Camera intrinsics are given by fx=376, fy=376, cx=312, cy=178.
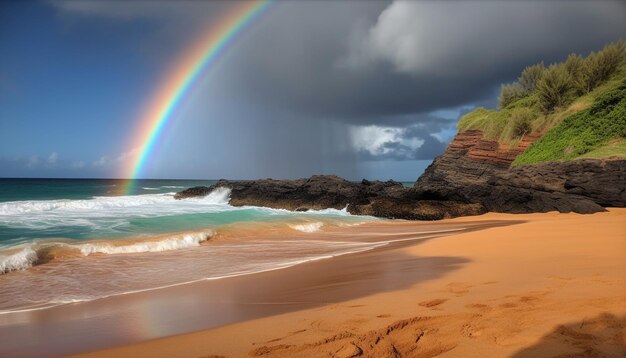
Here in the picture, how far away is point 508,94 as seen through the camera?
41594mm

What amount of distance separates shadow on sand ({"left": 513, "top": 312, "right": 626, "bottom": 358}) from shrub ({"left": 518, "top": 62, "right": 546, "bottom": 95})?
146ft

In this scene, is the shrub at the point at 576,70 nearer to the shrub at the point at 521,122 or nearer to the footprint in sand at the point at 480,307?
the shrub at the point at 521,122

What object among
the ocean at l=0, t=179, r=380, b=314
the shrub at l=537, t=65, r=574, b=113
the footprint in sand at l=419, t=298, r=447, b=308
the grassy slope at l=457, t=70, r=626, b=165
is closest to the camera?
the footprint in sand at l=419, t=298, r=447, b=308

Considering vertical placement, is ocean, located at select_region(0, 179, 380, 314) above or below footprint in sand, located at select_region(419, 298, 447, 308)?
below

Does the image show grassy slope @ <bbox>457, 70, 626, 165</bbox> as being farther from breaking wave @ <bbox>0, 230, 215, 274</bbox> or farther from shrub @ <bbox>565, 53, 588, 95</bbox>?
breaking wave @ <bbox>0, 230, 215, 274</bbox>

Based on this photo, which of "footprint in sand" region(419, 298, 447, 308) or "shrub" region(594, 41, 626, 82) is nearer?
"footprint in sand" region(419, 298, 447, 308)

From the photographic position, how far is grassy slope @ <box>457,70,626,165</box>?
24.9 metres

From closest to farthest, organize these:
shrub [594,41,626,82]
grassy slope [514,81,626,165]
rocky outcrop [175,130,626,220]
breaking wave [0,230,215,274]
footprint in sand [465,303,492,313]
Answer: footprint in sand [465,303,492,313], breaking wave [0,230,215,274], rocky outcrop [175,130,626,220], grassy slope [514,81,626,165], shrub [594,41,626,82]

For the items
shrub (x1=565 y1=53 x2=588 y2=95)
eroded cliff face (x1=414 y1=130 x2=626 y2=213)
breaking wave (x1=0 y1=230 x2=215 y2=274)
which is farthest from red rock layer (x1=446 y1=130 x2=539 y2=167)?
breaking wave (x1=0 y1=230 x2=215 y2=274)

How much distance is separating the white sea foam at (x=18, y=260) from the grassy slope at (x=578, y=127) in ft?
90.7

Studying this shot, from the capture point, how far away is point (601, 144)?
81.5 feet

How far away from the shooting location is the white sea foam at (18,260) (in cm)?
881

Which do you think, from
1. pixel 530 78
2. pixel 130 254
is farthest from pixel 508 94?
pixel 130 254

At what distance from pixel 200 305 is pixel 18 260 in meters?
6.38
